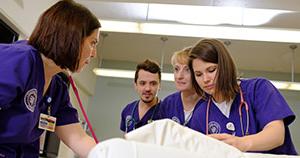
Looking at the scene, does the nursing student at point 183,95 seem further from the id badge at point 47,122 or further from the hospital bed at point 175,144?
the hospital bed at point 175,144

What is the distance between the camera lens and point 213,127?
132 cm

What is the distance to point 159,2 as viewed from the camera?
11.6ft

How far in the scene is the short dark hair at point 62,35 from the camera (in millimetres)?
940

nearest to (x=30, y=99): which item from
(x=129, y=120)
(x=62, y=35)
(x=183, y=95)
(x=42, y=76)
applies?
(x=42, y=76)

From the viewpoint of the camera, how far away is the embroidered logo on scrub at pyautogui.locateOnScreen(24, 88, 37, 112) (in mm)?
879

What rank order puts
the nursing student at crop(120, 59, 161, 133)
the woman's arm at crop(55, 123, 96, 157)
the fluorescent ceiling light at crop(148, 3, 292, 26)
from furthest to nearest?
the fluorescent ceiling light at crop(148, 3, 292, 26) → the nursing student at crop(120, 59, 161, 133) → the woman's arm at crop(55, 123, 96, 157)

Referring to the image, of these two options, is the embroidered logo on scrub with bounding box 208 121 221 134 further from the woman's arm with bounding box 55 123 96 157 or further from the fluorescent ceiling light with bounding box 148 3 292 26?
the fluorescent ceiling light with bounding box 148 3 292 26


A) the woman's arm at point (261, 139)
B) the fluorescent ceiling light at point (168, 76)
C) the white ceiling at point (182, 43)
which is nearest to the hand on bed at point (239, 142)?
the woman's arm at point (261, 139)

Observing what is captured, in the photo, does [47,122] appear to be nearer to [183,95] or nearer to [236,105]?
[236,105]

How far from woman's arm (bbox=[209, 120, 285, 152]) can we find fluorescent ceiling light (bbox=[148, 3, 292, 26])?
2625 millimetres

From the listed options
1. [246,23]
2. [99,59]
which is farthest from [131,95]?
[246,23]

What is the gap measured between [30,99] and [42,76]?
77mm

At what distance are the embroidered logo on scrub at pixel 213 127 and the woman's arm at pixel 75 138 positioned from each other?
1.49 feet

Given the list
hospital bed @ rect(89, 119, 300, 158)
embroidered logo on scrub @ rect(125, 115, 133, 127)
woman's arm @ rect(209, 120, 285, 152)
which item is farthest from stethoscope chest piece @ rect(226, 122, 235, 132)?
embroidered logo on scrub @ rect(125, 115, 133, 127)
